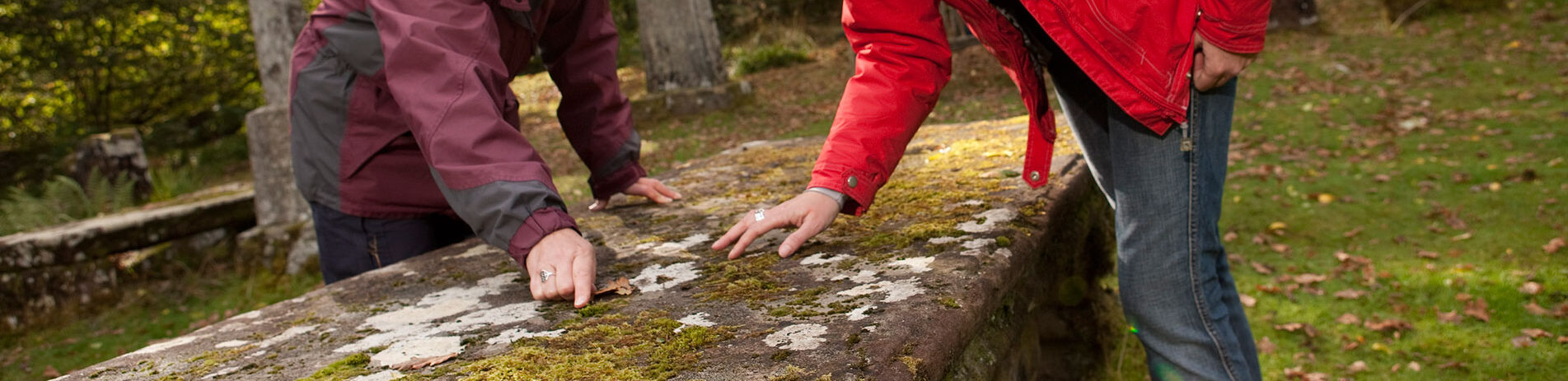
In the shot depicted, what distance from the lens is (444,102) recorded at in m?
1.84

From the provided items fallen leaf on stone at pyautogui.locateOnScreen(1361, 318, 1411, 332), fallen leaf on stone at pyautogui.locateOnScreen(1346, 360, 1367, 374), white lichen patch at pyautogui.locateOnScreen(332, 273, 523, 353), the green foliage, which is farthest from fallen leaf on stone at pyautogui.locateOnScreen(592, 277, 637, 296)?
the green foliage

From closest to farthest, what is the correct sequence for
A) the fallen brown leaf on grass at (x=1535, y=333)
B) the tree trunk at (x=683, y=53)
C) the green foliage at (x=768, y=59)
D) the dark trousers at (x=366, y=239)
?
1. the dark trousers at (x=366, y=239)
2. the fallen brown leaf on grass at (x=1535, y=333)
3. the tree trunk at (x=683, y=53)
4. the green foliage at (x=768, y=59)

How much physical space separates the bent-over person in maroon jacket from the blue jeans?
1.26m

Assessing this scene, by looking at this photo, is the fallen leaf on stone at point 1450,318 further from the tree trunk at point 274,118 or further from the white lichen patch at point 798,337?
the tree trunk at point 274,118

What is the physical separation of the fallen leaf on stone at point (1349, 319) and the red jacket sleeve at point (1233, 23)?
292 centimetres

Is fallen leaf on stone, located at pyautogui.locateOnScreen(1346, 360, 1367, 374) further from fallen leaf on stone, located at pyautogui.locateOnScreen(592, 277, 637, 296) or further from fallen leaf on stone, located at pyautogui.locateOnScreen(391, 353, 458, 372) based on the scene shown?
fallen leaf on stone, located at pyautogui.locateOnScreen(391, 353, 458, 372)

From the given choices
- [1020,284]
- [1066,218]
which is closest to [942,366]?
[1020,284]

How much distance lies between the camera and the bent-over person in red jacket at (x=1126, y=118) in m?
1.91

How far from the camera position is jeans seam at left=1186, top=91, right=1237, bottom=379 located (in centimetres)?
206

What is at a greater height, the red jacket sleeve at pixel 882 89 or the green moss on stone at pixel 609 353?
the red jacket sleeve at pixel 882 89

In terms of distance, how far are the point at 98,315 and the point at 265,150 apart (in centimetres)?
138

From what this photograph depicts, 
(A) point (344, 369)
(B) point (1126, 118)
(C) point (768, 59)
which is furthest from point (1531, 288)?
(C) point (768, 59)

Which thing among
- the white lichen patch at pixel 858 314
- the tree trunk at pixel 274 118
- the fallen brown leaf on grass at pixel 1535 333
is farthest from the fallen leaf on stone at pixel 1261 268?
the tree trunk at pixel 274 118

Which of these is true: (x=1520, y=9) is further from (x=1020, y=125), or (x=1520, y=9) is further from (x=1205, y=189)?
(x=1205, y=189)
